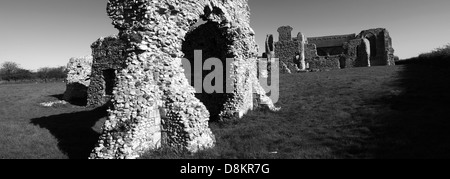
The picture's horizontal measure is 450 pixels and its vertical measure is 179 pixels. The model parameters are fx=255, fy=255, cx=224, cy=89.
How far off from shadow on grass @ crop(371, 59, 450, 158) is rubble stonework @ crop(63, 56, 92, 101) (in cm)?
1721

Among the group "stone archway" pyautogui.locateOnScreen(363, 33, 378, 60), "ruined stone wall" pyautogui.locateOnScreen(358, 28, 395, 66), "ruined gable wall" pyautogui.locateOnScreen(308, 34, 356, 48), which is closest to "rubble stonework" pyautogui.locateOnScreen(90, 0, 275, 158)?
"ruined stone wall" pyautogui.locateOnScreen(358, 28, 395, 66)

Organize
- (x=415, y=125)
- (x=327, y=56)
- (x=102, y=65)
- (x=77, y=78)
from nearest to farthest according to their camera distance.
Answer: (x=415, y=125) → (x=102, y=65) → (x=77, y=78) → (x=327, y=56)

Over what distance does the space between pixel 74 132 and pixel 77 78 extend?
10.1 meters

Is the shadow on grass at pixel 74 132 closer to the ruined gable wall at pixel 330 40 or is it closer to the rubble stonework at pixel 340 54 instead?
the rubble stonework at pixel 340 54

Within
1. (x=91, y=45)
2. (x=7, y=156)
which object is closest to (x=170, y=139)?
(x=7, y=156)

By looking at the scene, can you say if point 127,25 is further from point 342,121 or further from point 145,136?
point 342,121

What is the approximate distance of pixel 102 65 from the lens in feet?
48.5

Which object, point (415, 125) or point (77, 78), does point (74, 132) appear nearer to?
point (77, 78)

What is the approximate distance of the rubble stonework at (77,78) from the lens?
16984 millimetres

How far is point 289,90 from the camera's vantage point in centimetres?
1465

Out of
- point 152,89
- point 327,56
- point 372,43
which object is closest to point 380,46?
point 372,43

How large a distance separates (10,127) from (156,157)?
7012 millimetres

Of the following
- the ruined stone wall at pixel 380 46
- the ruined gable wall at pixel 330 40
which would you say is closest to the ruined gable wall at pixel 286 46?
the ruined stone wall at pixel 380 46

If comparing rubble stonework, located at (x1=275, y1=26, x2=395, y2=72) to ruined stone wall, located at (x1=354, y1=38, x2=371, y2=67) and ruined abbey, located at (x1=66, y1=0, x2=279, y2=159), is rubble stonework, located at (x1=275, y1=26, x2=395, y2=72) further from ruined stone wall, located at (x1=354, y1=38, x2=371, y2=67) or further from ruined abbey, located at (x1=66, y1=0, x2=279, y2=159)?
ruined abbey, located at (x1=66, y1=0, x2=279, y2=159)
